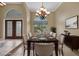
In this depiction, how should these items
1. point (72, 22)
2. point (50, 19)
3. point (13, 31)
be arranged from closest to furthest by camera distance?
point (13, 31), point (50, 19), point (72, 22)

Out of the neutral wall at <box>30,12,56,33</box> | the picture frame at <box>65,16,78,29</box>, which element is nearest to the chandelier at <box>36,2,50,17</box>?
the neutral wall at <box>30,12,56,33</box>

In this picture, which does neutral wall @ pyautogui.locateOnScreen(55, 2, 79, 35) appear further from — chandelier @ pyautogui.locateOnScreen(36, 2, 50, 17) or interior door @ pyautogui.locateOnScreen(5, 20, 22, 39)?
interior door @ pyautogui.locateOnScreen(5, 20, 22, 39)

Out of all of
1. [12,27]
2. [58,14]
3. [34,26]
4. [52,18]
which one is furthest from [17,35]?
[58,14]

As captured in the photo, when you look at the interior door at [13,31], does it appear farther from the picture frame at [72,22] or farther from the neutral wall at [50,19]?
the picture frame at [72,22]

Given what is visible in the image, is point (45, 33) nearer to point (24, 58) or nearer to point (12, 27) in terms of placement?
point (12, 27)

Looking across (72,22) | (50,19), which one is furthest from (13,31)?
(72,22)

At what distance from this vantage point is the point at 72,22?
24.1ft

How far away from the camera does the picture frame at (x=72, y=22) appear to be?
22.8 ft

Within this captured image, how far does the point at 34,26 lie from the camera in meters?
6.64

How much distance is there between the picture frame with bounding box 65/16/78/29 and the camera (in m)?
6.96

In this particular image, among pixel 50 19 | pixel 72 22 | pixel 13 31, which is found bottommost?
pixel 13 31

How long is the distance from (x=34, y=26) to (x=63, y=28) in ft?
7.77

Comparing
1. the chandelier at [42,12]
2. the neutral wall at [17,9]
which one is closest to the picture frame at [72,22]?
the chandelier at [42,12]

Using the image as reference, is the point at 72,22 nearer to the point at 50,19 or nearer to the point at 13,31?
the point at 50,19
